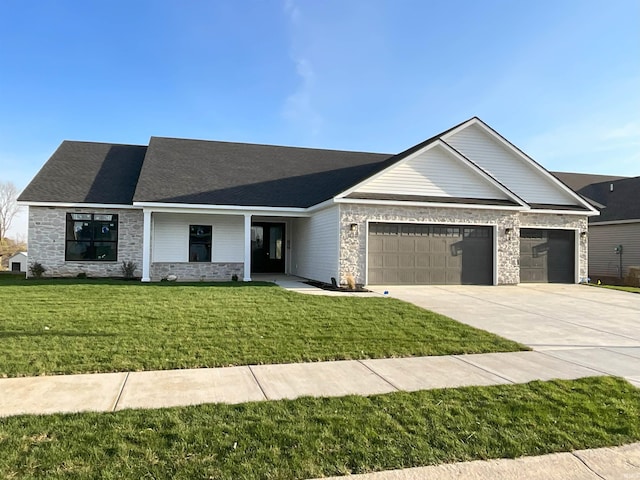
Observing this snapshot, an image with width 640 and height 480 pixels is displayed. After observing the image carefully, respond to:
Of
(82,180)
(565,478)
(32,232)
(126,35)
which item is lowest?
(565,478)

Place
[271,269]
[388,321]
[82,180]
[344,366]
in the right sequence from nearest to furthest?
[344,366], [388,321], [82,180], [271,269]

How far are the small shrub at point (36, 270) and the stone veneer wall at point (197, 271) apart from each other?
406 centimetres

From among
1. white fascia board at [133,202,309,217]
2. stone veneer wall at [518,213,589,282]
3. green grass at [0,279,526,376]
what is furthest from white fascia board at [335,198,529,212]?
green grass at [0,279,526,376]

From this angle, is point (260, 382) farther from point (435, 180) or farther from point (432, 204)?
point (435, 180)

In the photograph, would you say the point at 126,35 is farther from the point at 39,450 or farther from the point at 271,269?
the point at 39,450

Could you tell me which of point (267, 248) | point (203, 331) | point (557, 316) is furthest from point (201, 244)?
point (557, 316)

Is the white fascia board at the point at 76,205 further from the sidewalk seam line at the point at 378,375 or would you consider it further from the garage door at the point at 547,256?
the garage door at the point at 547,256

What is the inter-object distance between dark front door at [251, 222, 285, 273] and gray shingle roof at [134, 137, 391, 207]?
3.03 metres

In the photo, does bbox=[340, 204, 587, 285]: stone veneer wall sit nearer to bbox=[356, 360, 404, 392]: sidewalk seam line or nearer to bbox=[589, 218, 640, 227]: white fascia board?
bbox=[589, 218, 640, 227]: white fascia board

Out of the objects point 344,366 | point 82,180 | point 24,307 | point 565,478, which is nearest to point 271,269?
point 82,180

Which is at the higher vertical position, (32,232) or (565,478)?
(32,232)

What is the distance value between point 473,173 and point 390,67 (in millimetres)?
5298

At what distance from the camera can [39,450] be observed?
327cm

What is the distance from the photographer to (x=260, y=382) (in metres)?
5.12
